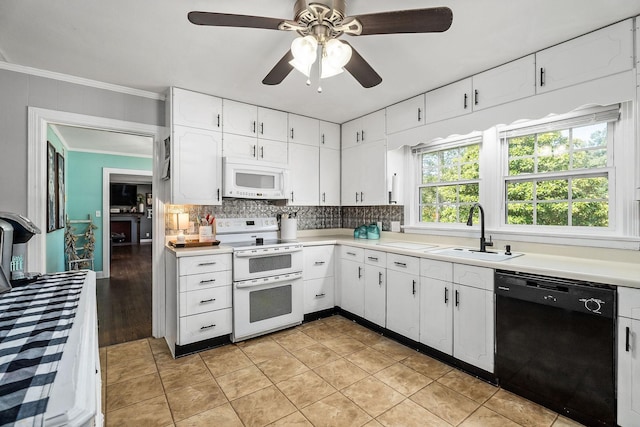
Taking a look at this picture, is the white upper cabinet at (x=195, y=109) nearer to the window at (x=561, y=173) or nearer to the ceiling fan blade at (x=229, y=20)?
the ceiling fan blade at (x=229, y=20)

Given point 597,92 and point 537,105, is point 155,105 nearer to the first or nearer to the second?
point 537,105

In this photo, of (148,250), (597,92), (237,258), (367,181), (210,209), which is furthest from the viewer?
(148,250)

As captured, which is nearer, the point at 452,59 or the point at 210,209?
the point at 452,59

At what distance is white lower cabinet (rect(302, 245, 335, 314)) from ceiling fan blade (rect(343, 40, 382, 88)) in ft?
6.12

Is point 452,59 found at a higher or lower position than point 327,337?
higher

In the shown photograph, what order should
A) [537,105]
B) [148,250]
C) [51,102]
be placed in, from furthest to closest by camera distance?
1. [148,250]
2. [51,102]
3. [537,105]

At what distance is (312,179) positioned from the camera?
3.77 metres

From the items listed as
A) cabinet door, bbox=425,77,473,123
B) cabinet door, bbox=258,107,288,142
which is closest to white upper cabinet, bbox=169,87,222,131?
cabinet door, bbox=258,107,288,142

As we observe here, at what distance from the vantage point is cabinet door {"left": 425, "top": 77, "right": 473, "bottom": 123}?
8.55ft

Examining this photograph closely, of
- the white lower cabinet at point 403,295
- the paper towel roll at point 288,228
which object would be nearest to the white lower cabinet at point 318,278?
the paper towel roll at point 288,228

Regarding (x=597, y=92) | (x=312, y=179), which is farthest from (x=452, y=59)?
(x=312, y=179)

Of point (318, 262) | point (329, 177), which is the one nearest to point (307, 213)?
point (329, 177)

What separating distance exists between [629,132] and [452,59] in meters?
1.26

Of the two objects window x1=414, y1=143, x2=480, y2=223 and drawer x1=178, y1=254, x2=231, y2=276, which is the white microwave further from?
window x1=414, y1=143, x2=480, y2=223
